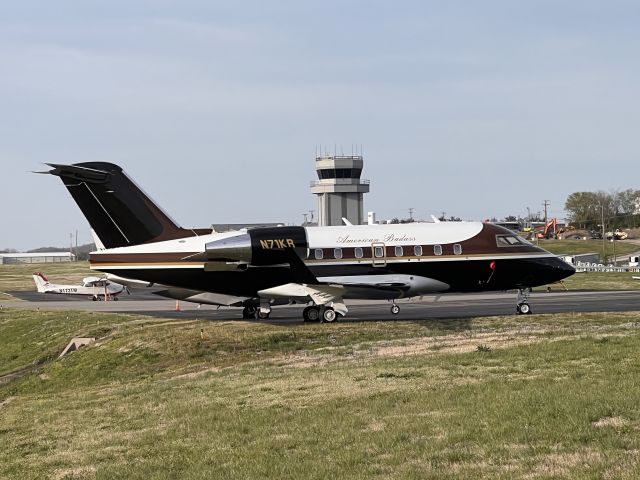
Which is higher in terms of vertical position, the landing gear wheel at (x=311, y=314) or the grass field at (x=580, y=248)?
the grass field at (x=580, y=248)

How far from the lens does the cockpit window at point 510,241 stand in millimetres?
33031

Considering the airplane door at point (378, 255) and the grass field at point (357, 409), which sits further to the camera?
the airplane door at point (378, 255)

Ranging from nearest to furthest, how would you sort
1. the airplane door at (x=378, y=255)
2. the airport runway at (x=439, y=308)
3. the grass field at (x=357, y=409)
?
the grass field at (x=357, y=409) < the airplane door at (x=378, y=255) < the airport runway at (x=439, y=308)

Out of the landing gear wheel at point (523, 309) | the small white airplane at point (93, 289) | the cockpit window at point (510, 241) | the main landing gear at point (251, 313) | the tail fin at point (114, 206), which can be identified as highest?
the tail fin at point (114, 206)

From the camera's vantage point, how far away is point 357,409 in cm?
1423

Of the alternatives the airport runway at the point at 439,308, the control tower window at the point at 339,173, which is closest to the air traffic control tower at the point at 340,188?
the control tower window at the point at 339,173

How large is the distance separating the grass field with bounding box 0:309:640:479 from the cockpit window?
5113 mm

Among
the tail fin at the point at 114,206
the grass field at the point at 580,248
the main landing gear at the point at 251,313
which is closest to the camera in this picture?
the tail fin at the point at 114,206

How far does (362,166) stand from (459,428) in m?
96.6

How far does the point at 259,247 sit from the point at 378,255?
4.87 m

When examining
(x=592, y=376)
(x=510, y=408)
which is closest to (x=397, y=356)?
(x=592, y=376)

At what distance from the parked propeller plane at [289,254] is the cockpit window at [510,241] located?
58mm

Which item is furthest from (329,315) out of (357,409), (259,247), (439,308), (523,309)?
(357,409)

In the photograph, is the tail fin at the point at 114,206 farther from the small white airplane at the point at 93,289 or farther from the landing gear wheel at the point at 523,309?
the small white airplane at the point at 93,289
